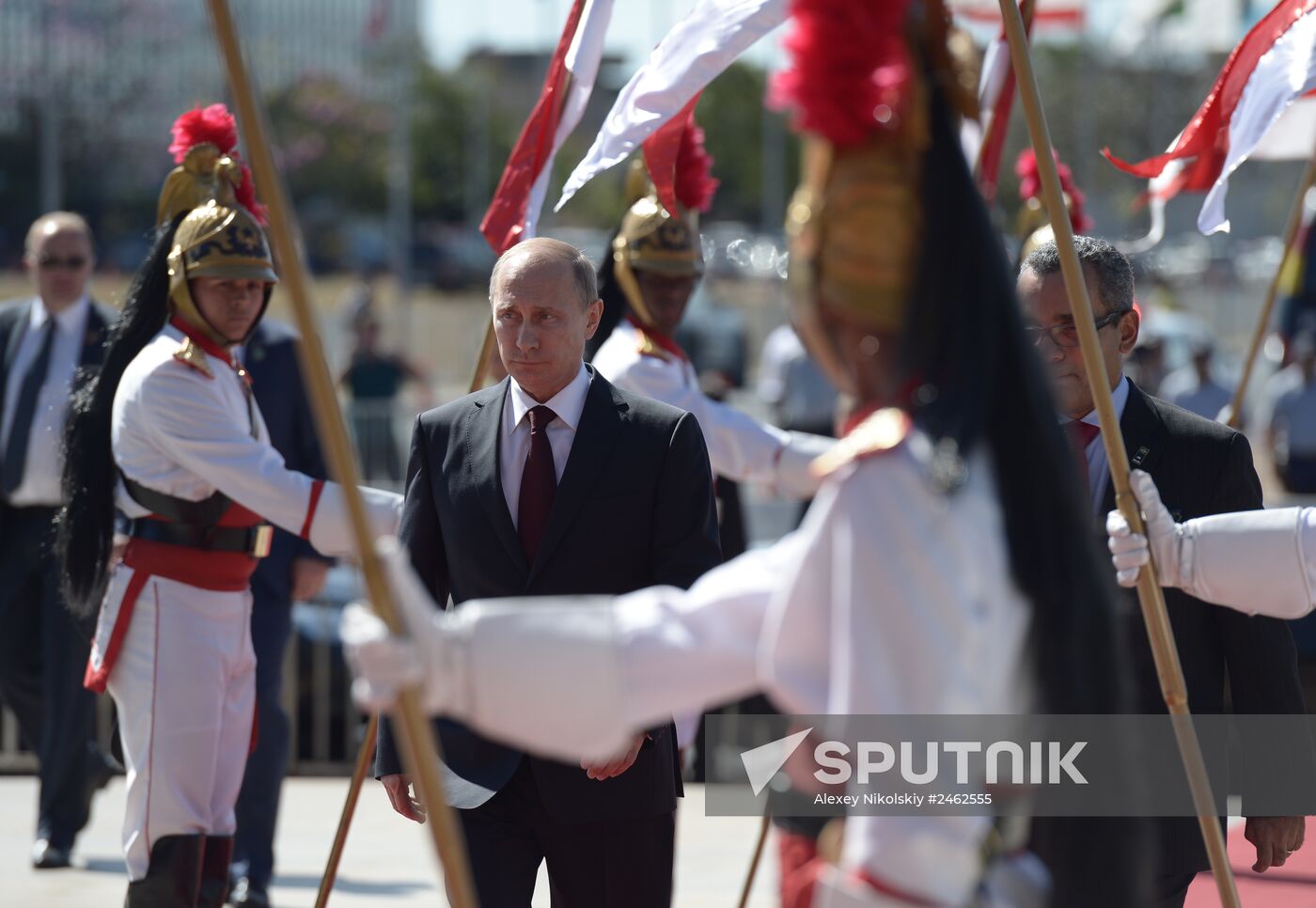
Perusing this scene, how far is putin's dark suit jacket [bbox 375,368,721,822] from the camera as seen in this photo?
4496 mm

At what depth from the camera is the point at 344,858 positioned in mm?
7543

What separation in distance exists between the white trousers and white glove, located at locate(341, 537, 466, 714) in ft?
7.09

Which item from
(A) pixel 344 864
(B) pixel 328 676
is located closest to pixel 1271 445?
(B) pixel 328 676

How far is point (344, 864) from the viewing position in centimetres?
743

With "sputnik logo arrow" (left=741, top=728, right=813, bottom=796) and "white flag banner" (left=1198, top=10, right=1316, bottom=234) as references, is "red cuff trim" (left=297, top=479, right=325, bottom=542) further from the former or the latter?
"white flag banner" (left=1198, top=10, right=1316, bottom=234)

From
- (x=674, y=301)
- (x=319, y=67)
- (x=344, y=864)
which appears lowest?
(x=344, y=864)

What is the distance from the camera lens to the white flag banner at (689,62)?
5570 millimetres

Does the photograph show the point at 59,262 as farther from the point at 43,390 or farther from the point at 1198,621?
the point at 1198,621

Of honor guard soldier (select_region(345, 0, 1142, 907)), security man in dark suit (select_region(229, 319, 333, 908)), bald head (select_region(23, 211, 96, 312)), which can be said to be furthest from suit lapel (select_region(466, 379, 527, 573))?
bald head (select_region(23, 211, 96, 312))

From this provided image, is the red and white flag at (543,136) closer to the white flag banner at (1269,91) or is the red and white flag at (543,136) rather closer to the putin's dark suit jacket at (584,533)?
the putin's dark suit jacket at (584,533)

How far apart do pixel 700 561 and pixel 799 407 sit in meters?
9.32

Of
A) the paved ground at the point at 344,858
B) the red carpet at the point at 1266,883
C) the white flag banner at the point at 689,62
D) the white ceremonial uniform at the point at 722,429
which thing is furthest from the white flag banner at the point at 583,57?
the red carpet at the point at 1266,883

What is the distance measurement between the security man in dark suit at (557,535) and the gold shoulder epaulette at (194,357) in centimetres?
73

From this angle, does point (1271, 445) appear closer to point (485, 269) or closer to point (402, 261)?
point (402, 261)
